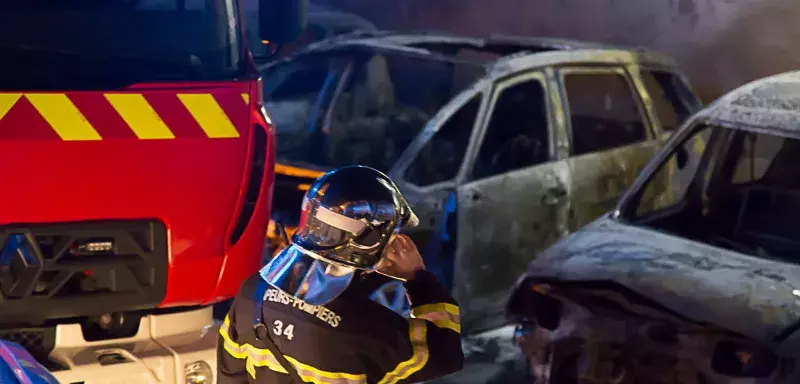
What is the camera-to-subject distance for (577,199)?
14.3ft

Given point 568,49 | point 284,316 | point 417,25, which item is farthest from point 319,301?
point 417,25

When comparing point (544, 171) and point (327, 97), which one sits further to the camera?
point (327, 97)

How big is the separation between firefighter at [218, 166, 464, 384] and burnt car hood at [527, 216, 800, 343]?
3.31 feet

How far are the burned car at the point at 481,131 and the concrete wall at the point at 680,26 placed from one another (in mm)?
121

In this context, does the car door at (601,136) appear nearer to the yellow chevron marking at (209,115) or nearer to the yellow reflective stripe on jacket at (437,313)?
the yellow chevron marking at (209,115)

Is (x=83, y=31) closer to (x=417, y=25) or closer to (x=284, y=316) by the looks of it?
(x=284, y=316)

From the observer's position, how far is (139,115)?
293 centimetres

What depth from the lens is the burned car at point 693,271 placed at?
2.88m

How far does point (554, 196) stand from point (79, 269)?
2.25 metres

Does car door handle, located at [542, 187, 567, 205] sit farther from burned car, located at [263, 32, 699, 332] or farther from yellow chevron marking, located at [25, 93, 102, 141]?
yellow chevron marking, located at [25, 93, 102, 141]

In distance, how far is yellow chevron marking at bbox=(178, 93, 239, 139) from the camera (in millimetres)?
2998

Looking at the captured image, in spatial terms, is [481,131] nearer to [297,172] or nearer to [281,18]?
[297,172]

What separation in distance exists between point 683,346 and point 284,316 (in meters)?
1.42

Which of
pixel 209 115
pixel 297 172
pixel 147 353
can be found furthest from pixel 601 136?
pixel 147 353
